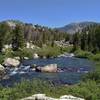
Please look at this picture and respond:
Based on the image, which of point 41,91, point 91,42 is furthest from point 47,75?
point 91,42

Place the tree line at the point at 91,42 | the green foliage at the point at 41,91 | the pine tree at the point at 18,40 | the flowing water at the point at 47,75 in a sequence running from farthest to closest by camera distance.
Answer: the tree line at the point at 91,42, the pine tree at the point at 18,40, the flowing water at the point at 47,75, the green foliage at the point at 41,91

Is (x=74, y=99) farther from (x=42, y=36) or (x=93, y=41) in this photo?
(x=42, y=36)

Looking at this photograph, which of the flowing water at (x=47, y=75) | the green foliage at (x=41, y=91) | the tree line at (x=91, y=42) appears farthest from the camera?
the tree line at (x=91, y=42)

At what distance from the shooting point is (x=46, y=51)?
11362 centimetres

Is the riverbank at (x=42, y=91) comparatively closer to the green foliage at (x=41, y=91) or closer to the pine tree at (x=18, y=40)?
the green foliage at (x=41, y=91)

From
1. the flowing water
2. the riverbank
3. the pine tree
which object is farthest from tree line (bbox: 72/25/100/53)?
the riverbank

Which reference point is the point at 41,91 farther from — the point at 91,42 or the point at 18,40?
the point at 91,42

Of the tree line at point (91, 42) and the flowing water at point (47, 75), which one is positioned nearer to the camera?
the flowing water at point (47, 75)

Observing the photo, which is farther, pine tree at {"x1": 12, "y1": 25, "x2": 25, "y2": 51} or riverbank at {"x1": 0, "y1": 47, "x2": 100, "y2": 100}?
pine tree at {"x1": 12, "y1": 25, "x2": 25, "y2": 51}

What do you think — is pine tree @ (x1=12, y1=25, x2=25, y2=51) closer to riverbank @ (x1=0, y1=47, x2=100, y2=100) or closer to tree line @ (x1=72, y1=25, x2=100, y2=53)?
tree line @ (x1=72, y1=25, x2=100, y2=53)

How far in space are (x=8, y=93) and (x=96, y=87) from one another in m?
7.42

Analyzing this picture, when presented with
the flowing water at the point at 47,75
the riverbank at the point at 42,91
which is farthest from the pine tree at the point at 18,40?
the riverbank at the point at 42,91

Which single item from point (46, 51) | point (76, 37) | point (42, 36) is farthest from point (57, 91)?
point (42, 36)

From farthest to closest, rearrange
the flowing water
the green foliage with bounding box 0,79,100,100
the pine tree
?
the pine tree
the flowing water
the green foliage with bounding box 0,79,100,100
